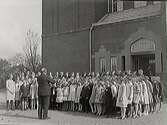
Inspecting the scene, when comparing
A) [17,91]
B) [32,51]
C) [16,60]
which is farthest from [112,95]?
[32,51]

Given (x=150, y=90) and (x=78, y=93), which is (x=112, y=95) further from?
(x=78, y=93)

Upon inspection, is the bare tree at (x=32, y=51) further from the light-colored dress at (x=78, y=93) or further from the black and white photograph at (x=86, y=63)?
the light-colored dress at (x=78, y=93)

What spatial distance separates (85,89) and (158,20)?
716 centimetres

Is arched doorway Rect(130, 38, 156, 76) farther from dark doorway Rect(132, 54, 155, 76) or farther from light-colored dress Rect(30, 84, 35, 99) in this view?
light-colored dress Rect(30, 84, 35, 99)

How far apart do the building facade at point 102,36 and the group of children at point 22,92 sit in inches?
222

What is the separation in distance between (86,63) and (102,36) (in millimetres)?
2244

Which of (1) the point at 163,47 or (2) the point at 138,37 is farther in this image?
(2) the point at 138,37

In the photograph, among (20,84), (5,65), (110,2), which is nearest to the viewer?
(20,84)

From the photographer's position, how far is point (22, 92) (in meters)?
15.4

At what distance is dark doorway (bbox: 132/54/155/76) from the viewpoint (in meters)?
16.7

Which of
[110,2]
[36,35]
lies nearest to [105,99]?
[110,2]

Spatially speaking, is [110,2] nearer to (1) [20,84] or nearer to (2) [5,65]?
(2) [5,65]

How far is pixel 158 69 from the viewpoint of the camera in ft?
56.3

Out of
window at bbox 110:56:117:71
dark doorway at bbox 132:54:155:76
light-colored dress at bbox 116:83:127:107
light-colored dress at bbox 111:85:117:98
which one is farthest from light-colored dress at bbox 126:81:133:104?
window at bbox 110:56:117:71
